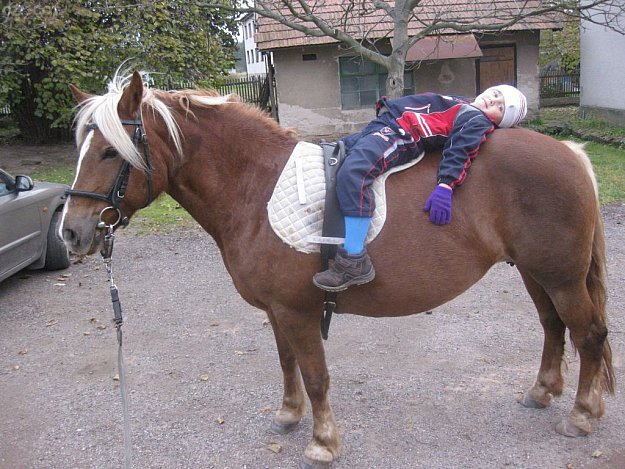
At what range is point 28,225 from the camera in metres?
6.08

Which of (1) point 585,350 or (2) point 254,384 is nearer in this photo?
(1) point 585,350

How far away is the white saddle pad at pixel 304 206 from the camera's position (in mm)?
2705

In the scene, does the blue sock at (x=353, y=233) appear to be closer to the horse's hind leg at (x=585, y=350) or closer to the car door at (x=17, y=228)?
the horse's hind leg at (x=585, y=350)

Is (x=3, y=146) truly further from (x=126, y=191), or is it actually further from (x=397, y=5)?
(x=126, y=191)

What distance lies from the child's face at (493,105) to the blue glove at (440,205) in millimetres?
592

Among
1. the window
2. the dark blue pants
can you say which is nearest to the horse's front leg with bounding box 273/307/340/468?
the dark blue pants

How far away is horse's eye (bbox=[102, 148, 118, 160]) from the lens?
8.30 ft

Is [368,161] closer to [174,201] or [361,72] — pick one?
[174,201]

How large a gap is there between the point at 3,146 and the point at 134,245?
10418mm

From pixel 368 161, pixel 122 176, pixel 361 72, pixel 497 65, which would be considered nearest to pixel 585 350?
pixel 368 161

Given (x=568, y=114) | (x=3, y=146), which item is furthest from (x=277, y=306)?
(x=568, y=114)

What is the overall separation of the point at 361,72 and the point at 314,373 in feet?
46.5

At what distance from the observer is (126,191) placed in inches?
102

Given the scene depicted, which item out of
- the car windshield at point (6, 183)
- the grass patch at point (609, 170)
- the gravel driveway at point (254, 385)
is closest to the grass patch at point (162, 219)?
the car windshield at point (6, 183)
